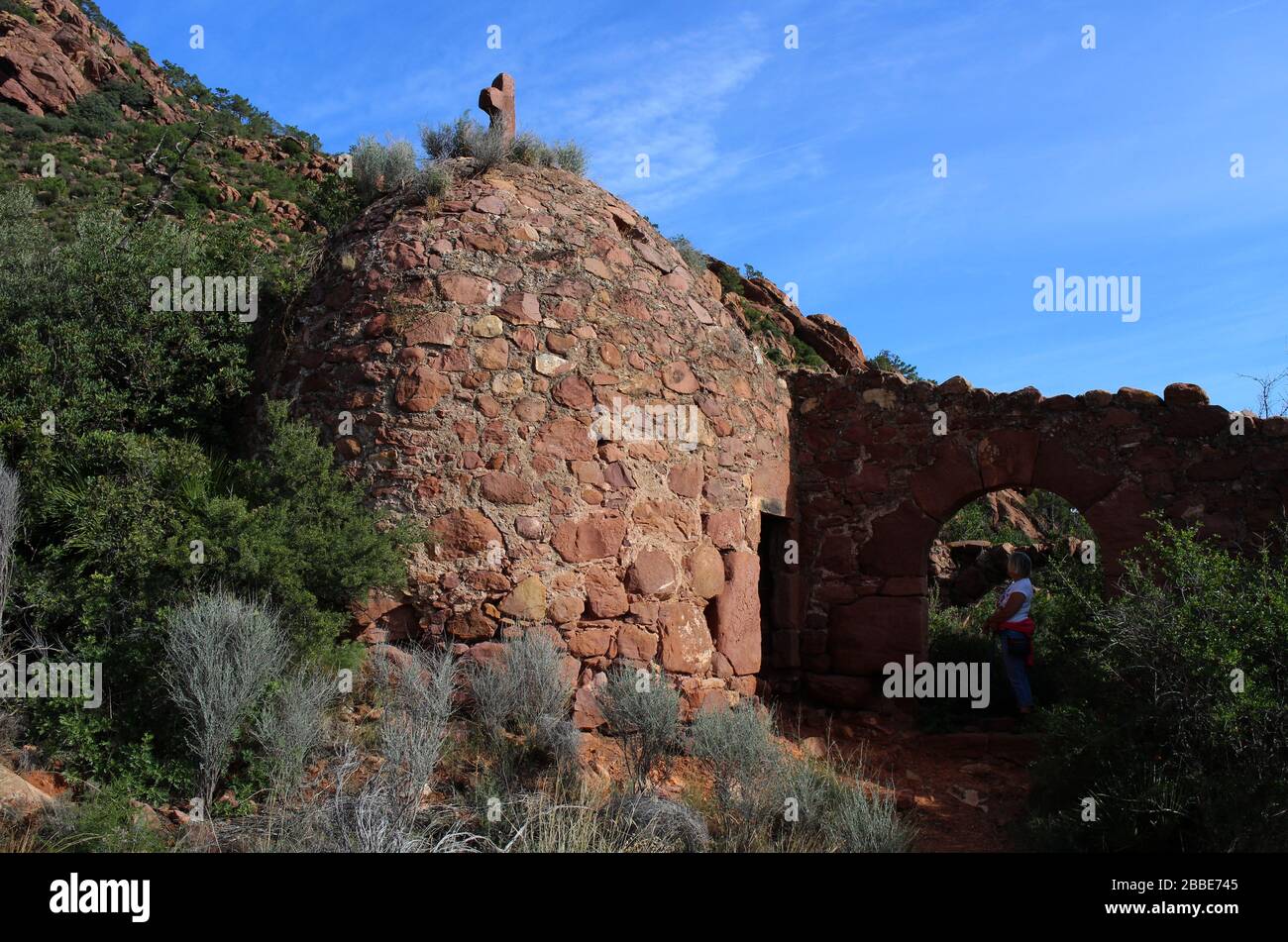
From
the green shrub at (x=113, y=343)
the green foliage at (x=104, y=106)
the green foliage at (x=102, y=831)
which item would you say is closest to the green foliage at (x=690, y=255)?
the green shrub at (x=113, y=343)

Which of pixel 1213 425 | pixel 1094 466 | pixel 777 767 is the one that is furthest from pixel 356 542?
pixel 1213 425

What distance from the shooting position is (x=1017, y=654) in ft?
25.6

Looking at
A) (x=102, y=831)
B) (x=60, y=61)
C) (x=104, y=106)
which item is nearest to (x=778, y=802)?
(x=102, y=831)

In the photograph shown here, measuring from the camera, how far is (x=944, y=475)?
27.3ft

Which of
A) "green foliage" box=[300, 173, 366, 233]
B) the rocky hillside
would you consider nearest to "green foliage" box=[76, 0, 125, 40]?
the rocky hillside

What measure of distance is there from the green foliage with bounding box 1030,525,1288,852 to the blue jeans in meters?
2.03

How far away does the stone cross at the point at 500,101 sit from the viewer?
801 cm

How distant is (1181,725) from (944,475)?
11.9ft

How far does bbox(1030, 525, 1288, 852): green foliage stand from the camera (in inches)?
184

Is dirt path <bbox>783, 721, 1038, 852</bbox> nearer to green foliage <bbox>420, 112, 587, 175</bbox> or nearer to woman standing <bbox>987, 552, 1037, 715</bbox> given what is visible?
woman standing <bbox>987, 552, 1037, 715</bbox>

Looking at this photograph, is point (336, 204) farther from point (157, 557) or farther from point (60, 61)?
point (60, 61)

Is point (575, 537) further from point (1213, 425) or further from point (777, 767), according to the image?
point (1213, 425)
